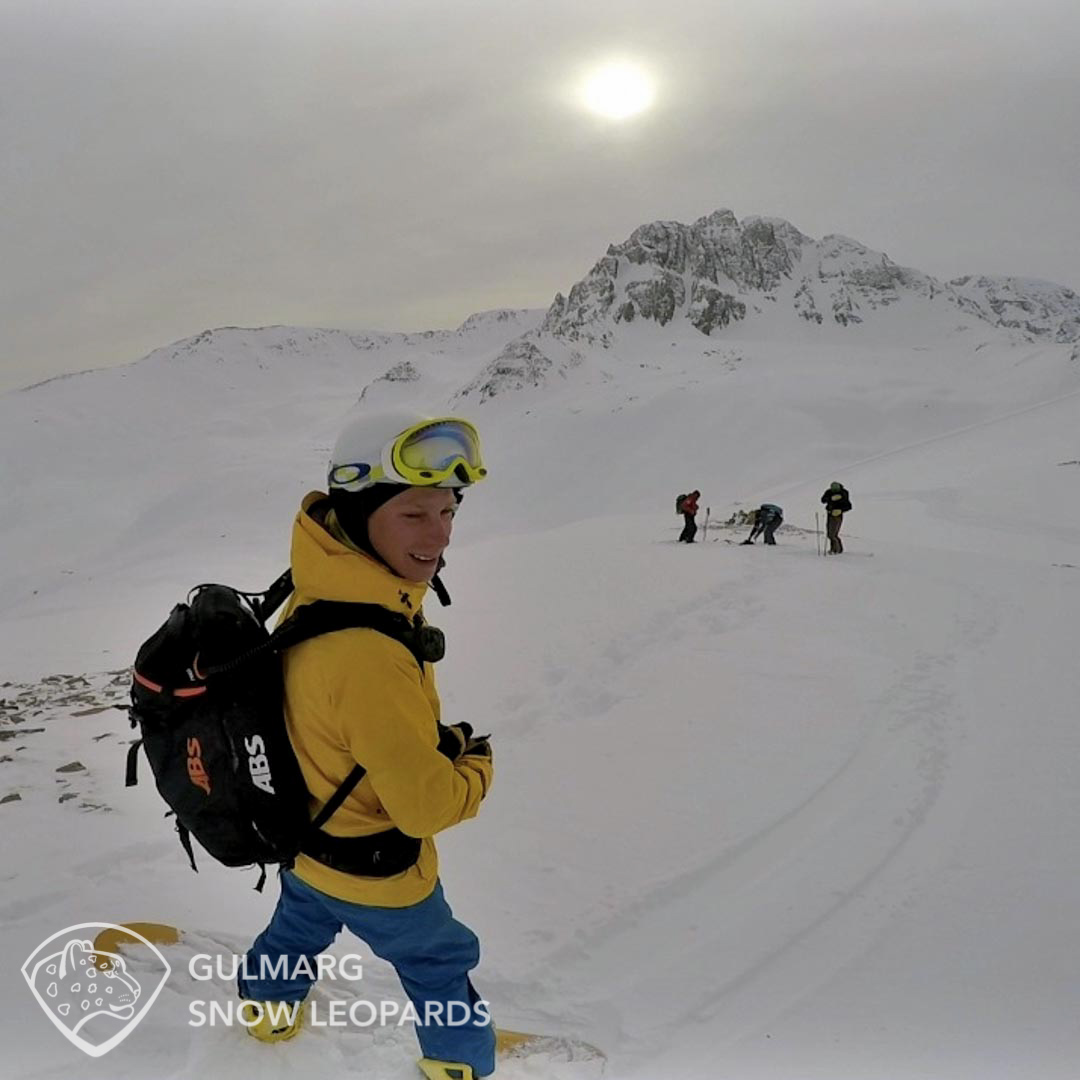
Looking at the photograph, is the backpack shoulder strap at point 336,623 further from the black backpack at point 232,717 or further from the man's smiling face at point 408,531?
the man's smiling face at point 408,531

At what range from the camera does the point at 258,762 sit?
2.44m

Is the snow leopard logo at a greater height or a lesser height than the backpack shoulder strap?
lesser

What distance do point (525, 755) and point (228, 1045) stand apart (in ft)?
12.4

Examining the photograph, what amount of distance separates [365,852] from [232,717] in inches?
27.2

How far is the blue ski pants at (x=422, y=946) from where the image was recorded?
276 centimetres

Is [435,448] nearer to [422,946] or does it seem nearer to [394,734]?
[394,734]

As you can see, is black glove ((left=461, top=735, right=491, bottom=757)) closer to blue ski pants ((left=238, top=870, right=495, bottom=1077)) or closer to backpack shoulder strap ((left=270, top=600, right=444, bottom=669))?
backpack shoulder strap ((left=270, top=600, right=444, bottom=669))

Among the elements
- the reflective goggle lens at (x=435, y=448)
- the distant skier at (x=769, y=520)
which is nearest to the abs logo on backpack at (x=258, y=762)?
the reflective goggle lens at (x=435, y=448)

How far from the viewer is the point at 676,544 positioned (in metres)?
16.5

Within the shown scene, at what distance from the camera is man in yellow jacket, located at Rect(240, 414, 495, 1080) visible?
2.38m

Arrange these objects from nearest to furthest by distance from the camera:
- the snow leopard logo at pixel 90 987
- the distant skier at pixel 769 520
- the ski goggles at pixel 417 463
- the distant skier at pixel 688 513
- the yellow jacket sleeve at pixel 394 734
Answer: the yellow jacket sleeve at pixel 394 734, the ski goggles at pixel 417 463, the snow leopard logo at pixel 90 987, the distant skier at pixel 769 520, the distant skier at pixel 688 513

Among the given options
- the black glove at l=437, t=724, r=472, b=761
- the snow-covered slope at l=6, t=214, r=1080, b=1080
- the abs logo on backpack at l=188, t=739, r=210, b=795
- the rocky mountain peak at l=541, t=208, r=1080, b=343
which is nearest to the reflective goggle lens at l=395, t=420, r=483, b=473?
the black glove at l=437, t=724, r=472, b=761

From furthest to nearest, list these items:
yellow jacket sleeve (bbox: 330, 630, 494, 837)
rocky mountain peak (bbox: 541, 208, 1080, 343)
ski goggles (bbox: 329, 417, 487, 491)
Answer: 1. rocky mountain peak (bbox: 541, 208, 1080, 343)
2. ski goggles (bbox: 329, 417, 487, 491)
3. yellow jacket sleeve (bbox: 330, 630, 494, 837)

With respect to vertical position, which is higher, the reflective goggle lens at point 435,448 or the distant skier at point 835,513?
the distant skier at point 835,513
